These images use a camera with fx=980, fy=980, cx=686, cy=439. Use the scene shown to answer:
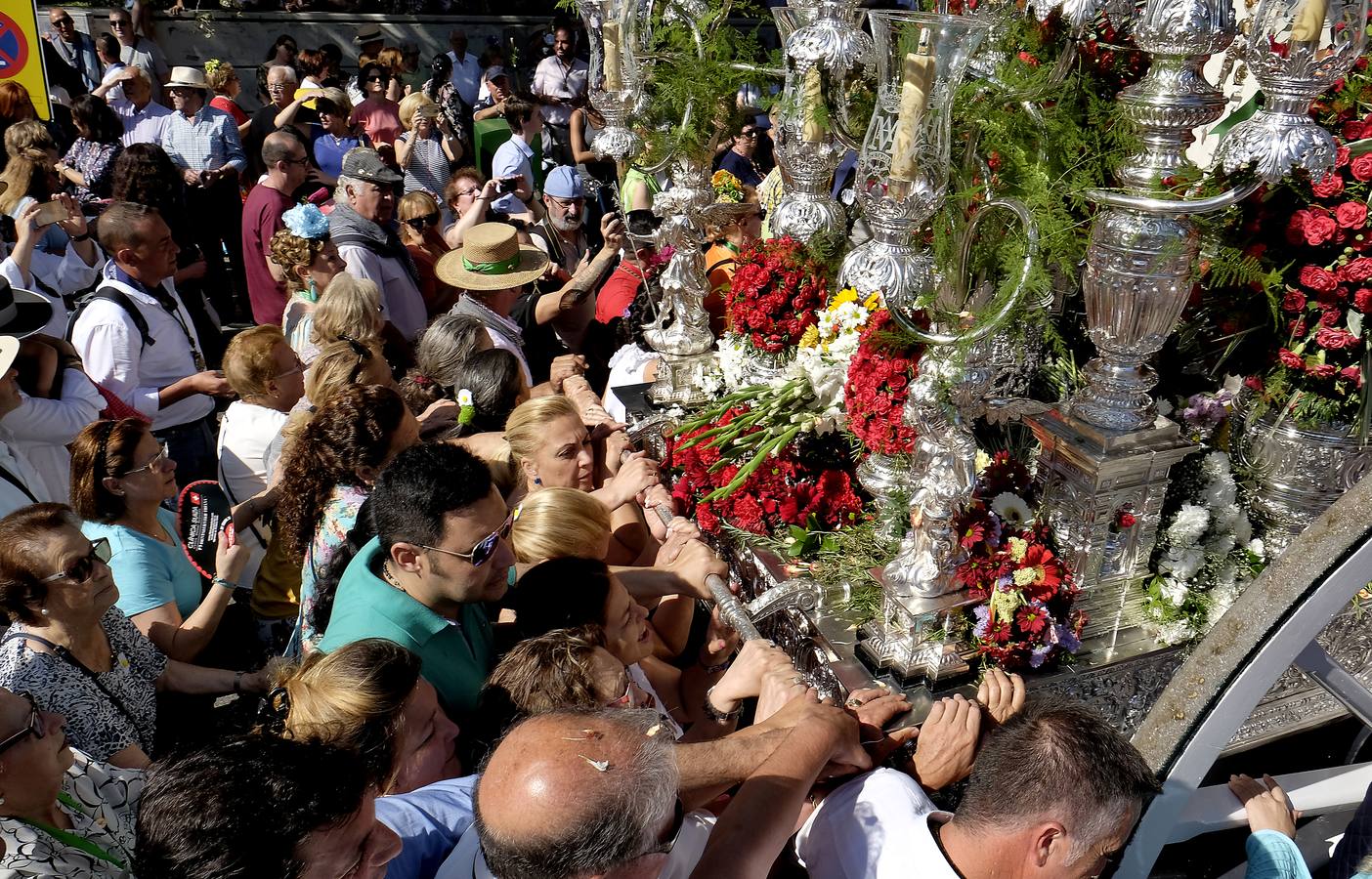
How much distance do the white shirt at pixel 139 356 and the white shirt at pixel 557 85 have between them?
7320mm

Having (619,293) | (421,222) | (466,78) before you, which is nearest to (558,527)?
(619,293)

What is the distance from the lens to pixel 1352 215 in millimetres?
2453

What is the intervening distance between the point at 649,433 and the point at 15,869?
2.44 m

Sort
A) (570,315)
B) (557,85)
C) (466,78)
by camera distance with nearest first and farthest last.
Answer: (570,315), (557,85), (466,78)

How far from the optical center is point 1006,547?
2523 millimetres

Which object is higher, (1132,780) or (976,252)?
(976,252)

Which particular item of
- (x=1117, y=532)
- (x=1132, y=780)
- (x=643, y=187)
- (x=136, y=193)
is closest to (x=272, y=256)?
(x=136, y=193)

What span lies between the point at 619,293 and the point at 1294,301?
3.07 m

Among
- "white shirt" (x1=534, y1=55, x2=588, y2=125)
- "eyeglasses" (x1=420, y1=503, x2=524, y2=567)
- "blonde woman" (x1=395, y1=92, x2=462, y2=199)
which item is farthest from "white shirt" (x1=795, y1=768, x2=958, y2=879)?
"white shirt" (x1=534, y1=55, x2=588, y2=125)

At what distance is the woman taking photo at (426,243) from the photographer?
5879 mm

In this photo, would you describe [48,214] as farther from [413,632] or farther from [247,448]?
[413,632]

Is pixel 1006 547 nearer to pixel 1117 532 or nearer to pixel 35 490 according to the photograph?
pixel 1117 532

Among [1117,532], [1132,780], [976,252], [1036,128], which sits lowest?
[1117,532]

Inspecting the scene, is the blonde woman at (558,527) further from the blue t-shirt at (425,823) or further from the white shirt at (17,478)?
the white shirt at (17,478)
